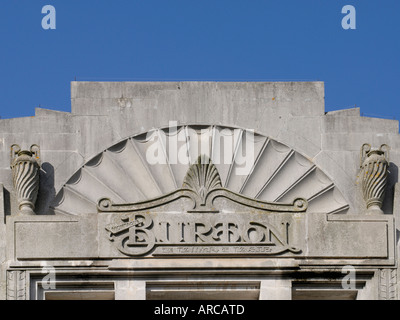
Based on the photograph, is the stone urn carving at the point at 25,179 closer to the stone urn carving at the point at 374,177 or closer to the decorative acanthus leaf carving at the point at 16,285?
the decorative acanthus leaf carving at the point at 16,285

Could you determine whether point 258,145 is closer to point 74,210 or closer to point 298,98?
point 298,98

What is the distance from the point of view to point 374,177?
40.3 m

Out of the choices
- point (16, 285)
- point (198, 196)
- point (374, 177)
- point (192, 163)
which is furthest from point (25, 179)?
point (374, 177)

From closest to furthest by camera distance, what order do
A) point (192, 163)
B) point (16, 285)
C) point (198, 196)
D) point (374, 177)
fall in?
point (16, 285), point (198, 196), point (374, 177), point (192, 163)

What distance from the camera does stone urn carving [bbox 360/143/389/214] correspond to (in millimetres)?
40125

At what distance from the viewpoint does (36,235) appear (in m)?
38.7

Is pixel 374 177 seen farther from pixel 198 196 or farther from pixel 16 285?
pixel 16 285

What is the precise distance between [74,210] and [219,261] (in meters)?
3.77

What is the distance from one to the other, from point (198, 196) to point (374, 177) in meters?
4.14

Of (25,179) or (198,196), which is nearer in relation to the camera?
(198,196)

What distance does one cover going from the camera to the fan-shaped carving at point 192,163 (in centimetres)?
4059

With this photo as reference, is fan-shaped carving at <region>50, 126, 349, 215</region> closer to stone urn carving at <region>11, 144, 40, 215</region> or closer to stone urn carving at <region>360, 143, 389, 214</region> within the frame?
stone urn carving at <region>360, 143, 389, 214</region>
